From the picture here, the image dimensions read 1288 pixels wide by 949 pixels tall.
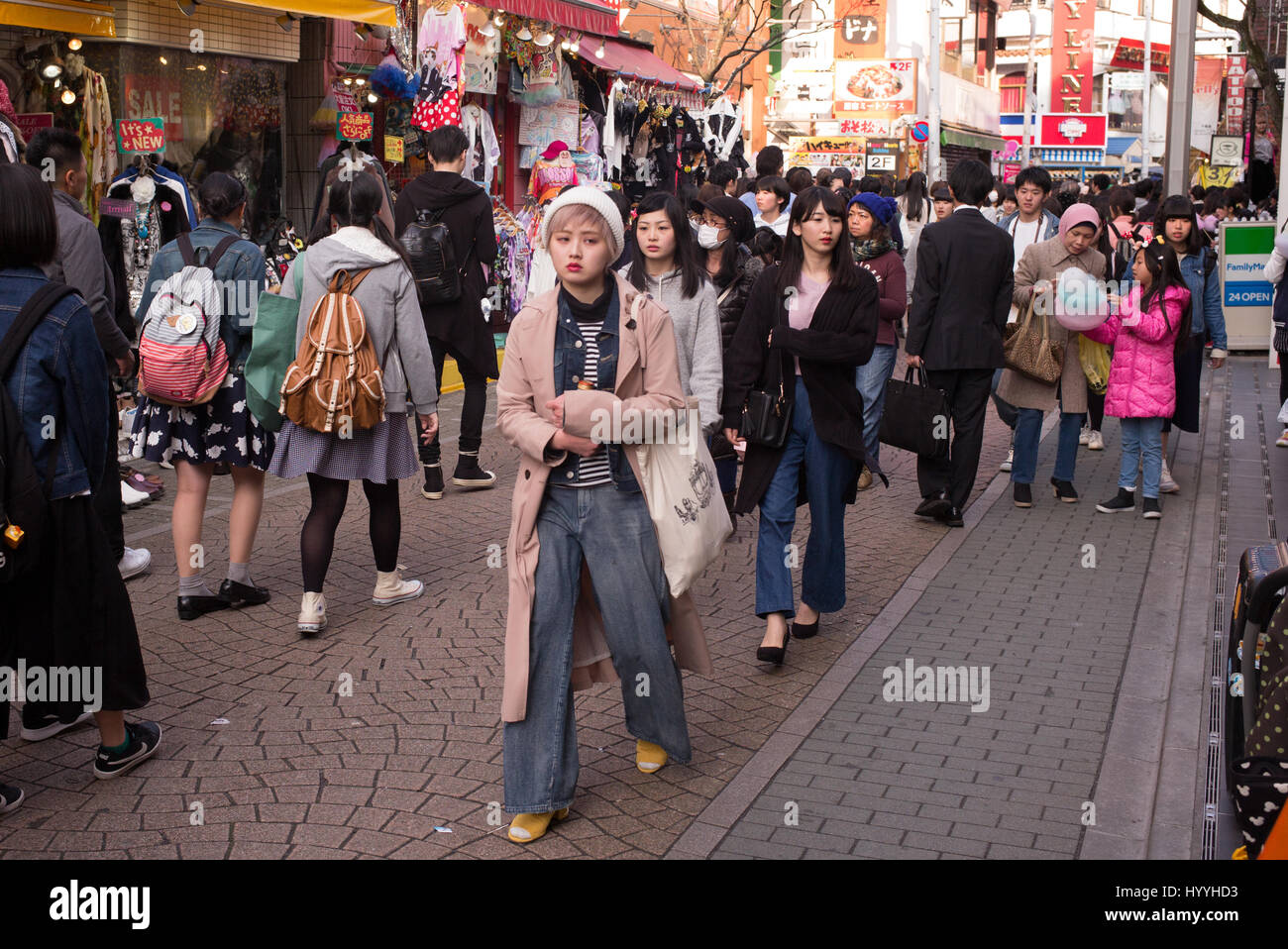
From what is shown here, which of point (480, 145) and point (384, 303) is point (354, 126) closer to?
point (480, 145)

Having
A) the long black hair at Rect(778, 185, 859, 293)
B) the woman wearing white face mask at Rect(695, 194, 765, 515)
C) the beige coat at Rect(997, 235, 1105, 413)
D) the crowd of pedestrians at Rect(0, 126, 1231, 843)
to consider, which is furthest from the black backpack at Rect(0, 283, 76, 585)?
the beige coat at Rect(997, 235, 1105, 413)

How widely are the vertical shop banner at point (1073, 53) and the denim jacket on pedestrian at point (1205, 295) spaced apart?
6815 cm

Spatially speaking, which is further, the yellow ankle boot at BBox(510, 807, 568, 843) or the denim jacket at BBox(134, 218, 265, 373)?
the denim jacket at BBox(134, 218, 265, 373)

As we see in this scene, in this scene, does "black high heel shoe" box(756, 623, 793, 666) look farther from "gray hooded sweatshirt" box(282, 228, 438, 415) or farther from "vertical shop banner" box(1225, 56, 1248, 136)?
"vertical shop banner" box(1225, 56, 1248, 136)

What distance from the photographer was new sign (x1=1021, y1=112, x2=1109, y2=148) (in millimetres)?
54062

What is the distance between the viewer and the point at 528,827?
171 inches

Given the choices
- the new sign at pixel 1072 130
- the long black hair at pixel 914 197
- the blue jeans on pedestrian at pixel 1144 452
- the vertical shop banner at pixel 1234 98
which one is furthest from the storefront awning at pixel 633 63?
the new sign at pixel 1072 130

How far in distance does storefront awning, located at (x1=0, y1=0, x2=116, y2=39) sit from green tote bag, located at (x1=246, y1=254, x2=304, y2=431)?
386 centimetres

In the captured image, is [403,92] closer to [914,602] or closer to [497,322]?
[497,322]

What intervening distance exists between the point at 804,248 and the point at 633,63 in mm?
11588

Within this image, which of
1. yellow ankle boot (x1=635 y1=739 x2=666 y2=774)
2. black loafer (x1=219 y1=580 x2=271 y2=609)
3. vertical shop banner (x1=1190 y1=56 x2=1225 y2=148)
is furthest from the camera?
vertical shop banner (x1=1190 y1=56 x2=1225 y2=148)

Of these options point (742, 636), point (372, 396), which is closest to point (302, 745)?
point (372, 396)

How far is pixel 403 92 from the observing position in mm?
12844

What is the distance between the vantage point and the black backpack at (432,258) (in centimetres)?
893
